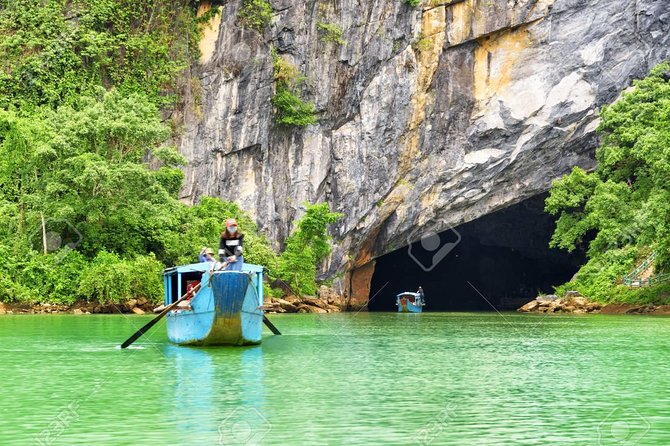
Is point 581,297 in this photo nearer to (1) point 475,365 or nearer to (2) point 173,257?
(2) point 173,257

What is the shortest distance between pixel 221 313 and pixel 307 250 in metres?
27.3

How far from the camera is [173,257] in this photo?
40188 mm

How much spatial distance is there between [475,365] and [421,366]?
0.89 meters

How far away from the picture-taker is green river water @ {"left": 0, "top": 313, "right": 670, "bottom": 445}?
9500 mm

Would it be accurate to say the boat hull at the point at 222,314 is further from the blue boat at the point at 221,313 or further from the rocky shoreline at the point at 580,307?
the rocky shoreline at the point at 580,307

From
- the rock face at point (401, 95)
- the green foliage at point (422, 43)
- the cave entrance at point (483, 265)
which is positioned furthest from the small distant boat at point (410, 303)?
the green foliage at point (422, 43)

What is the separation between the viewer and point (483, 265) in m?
65.1

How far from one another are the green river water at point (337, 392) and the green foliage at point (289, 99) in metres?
26.2

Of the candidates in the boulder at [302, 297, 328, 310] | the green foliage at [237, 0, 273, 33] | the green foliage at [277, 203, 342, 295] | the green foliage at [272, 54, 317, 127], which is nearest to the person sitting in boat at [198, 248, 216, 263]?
the boulder at [302, 297, 328, 310]

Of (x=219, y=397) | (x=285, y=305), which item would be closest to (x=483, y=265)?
(x=285, y=305)

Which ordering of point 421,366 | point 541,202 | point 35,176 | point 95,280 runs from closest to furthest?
1. point 421,366
2. point 95,280
3. point 35,176
4. point 541,202

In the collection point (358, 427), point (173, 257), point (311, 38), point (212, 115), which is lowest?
point (358, 427)

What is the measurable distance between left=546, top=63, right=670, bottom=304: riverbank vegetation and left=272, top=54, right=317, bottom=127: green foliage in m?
11.8

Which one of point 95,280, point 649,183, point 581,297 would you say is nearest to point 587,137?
point 649,183
